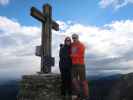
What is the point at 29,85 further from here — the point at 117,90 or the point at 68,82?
the point at 117,90

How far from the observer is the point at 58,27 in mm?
17375

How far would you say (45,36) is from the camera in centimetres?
1573

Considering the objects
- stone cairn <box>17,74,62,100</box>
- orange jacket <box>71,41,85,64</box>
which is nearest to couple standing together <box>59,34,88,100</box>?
orange jacket <box>71,41,85,64</box>

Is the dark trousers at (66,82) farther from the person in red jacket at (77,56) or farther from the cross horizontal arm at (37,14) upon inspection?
the cross horizontal arm at (37,14)

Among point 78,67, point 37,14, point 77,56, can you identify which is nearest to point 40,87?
point 78,67

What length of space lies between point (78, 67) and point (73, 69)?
19 centimetres

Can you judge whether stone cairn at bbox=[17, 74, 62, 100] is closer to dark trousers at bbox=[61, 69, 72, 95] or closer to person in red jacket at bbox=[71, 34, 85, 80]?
dark trousers at bbox=[61, 69, 72, 95]

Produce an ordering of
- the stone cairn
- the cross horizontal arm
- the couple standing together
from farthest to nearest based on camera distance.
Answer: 1. the cross horizontal arm
2. the stone cairn
3. the couple standing together

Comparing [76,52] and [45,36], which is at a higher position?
[45,36]

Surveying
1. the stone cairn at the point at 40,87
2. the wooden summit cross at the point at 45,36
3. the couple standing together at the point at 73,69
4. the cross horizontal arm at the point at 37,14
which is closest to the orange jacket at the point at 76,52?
the couple standing together at the point at 73,69

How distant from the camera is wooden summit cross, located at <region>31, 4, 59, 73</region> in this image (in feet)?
50.0

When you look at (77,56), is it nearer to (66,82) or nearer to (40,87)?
(66,82)

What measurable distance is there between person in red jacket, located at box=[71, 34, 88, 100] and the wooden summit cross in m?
1.99

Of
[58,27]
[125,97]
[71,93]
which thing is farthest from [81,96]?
[58,27]
